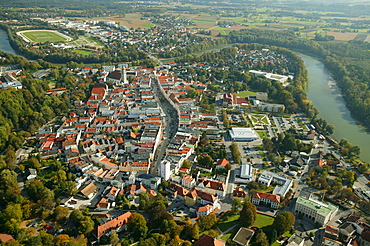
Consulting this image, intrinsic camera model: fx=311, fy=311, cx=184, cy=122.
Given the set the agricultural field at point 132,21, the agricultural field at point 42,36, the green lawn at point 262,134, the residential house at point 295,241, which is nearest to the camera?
the residential house at point 295,241

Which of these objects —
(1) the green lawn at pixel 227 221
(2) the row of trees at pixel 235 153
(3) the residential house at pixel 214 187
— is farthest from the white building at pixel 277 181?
(1) the green lawn at pixel 227 221

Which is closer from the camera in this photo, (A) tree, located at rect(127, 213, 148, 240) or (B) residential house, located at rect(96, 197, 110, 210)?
(A) tree, located at rect(127, 213, 148, 240)

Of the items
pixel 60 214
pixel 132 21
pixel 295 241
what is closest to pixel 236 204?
pixel 295 241

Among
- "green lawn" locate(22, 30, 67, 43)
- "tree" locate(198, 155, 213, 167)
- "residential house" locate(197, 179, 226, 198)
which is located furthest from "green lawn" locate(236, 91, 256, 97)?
"green lawn" locate(22, 30, 67, 43)

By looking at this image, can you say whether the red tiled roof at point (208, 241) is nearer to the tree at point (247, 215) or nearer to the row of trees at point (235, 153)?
the tree at point (247, 215)

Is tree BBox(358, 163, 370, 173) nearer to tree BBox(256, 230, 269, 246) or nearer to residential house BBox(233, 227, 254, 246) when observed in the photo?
tree BBox(256, 230, 269, 246)

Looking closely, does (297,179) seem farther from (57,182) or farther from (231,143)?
(57,182)

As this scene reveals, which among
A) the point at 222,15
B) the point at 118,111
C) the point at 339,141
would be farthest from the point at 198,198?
the point at 222,15
